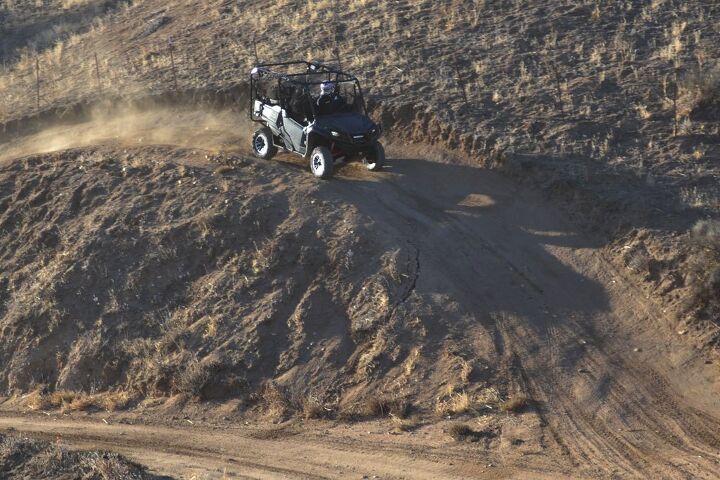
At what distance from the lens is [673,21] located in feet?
73.6

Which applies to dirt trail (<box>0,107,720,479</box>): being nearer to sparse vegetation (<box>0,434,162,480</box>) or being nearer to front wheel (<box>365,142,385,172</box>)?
front wheel (<box>365,142,385,172</box>)

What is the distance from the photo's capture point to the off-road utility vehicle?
17.0 metres

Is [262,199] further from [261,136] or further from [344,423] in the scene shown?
[344,423]

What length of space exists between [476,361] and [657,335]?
2.94 m

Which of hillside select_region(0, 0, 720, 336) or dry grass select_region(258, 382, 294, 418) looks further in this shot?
hillside select_region(0, 0, 720, 336)

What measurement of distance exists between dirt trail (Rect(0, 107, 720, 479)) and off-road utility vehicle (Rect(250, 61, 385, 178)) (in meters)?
0.59

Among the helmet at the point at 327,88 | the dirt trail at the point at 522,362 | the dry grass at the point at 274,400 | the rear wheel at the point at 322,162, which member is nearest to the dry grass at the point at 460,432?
the dirt trail at the point at 522,362

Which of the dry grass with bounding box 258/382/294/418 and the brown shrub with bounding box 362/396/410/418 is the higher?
the brown shrub with bounding box 362/396/410/418

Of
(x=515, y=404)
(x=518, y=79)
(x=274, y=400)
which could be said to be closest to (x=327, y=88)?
(x=518, y=79)

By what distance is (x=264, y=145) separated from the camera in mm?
18609

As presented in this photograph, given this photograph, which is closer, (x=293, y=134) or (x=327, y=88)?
(x=327, y=88)

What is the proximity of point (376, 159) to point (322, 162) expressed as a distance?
52.2 inches

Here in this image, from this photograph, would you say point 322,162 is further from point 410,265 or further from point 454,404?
point 454,404

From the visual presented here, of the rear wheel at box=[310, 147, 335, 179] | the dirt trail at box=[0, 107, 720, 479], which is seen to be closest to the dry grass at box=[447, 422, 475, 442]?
the dirt trail at box=[0, 107, 720, 479]
